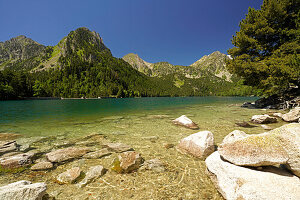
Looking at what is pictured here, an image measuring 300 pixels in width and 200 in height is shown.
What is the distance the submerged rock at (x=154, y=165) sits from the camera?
16.8ft

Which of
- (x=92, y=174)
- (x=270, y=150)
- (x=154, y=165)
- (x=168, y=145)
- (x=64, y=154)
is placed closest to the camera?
(x=270, y=150)

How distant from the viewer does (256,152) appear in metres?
3.61

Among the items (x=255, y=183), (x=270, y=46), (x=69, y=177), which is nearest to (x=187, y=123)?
(x=255, y=183)

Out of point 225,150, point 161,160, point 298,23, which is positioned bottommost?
point 161,160

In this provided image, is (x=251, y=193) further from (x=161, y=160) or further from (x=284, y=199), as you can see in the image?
(x=161, y=160)

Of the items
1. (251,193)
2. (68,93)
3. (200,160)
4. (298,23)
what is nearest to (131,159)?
(200,160)

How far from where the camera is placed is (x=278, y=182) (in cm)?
319

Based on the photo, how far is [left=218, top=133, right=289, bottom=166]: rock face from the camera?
3394 mm

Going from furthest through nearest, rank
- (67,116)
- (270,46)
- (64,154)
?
(270,46) → (67,116) → (64,154)

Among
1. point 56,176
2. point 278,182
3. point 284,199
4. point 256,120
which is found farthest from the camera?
point 256,120

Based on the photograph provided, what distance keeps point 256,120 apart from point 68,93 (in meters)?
181

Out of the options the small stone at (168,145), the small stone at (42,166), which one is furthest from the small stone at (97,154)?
the small stone at (168,145)

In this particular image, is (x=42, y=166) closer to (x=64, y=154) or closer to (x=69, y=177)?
(x=64, y=154)

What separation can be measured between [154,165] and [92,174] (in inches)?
97.0
